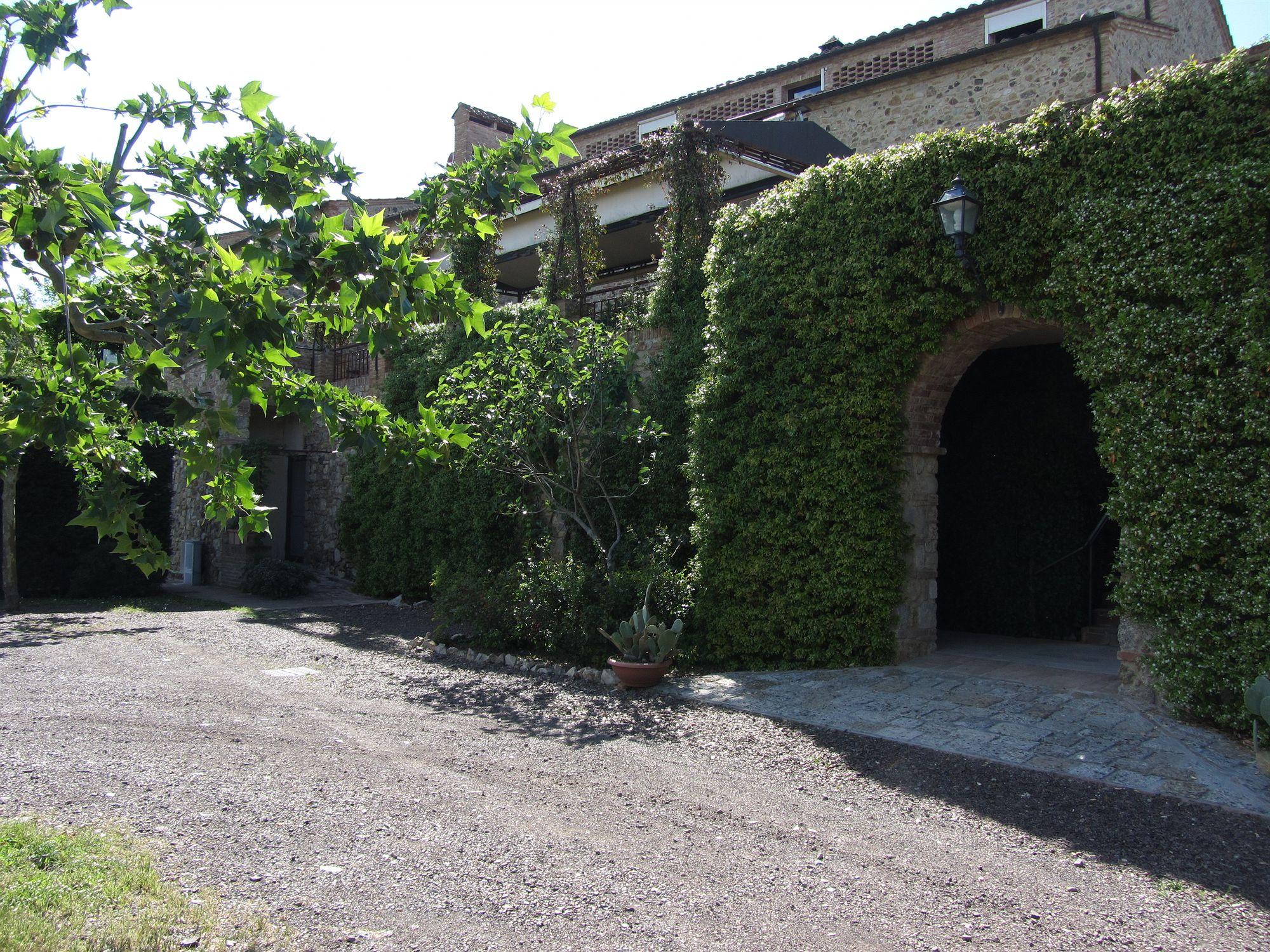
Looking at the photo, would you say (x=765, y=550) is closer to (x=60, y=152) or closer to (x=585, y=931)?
(x=585, y=931)

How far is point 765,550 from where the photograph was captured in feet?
25.8

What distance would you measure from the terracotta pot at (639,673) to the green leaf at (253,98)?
204 inches

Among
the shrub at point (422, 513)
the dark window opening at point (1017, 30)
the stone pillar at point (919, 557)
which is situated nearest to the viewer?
the stone pillar at point (919, 557)

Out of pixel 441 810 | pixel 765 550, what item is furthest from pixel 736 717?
pixel 441 810

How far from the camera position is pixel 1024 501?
9391mm

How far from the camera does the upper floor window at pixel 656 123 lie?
62.8ft

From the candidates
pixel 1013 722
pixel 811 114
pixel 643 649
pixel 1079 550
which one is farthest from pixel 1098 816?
Result: pixel 811 114

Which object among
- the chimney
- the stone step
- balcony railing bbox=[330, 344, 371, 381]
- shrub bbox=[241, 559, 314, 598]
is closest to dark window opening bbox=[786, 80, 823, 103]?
the chimney

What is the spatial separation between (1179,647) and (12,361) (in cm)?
645

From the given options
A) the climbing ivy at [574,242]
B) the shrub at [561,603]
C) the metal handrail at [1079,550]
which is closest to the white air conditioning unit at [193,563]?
the climbing ivy at [574,242]

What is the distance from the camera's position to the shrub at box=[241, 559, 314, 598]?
14258 millimetres

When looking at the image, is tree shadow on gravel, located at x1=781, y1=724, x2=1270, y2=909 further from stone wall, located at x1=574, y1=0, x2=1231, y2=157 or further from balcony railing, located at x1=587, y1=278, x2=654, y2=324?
stone wall, located at x1=574, y1=0, x2=1231, y2=157

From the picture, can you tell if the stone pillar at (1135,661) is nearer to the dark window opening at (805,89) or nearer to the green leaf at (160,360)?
the green leaf at (160,360)

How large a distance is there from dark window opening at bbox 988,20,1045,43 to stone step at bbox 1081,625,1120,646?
11273 millimetres
